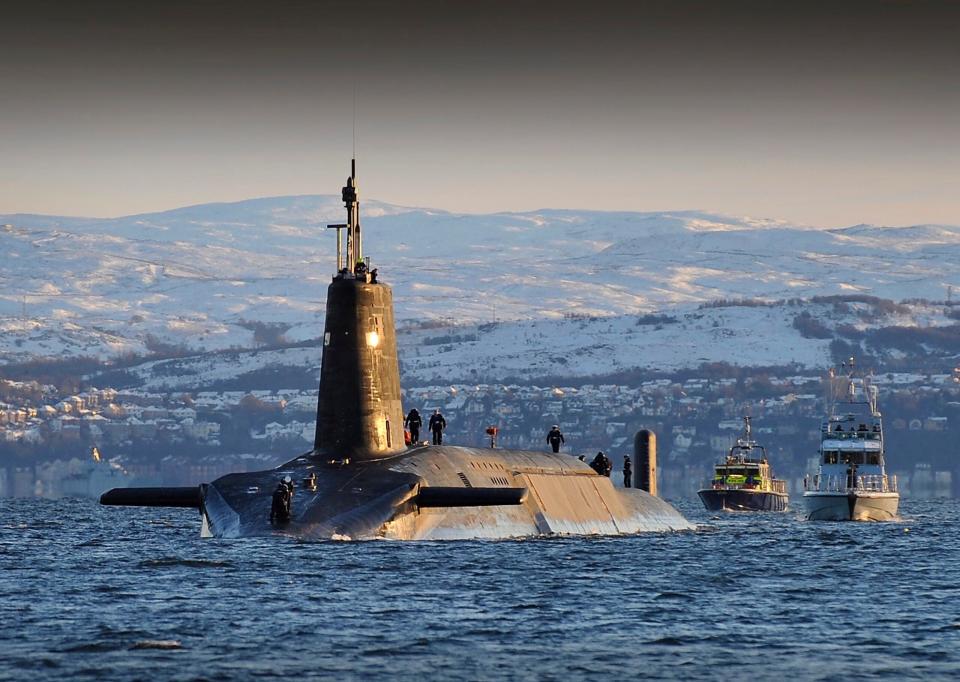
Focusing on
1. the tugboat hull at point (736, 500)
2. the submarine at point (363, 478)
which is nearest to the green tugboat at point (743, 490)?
the tugboat hull at point (736, 500)

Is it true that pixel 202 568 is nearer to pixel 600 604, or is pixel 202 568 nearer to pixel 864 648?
pixel 600 604

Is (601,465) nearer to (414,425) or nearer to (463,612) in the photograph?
(414,425)

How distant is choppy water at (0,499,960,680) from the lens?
34.7m

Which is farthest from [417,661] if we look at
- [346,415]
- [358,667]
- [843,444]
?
[843,444]

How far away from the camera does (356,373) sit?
58.8 m

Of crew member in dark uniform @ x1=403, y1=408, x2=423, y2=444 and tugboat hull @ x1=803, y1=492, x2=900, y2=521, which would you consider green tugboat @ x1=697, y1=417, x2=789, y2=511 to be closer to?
tugboat hull @ x1=803, y1=492, x2=900, y2=521

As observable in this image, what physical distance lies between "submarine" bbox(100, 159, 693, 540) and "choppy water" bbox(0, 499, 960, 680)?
0.79m

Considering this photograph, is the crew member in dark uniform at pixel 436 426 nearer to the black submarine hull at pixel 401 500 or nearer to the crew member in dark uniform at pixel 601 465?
the black submarine hull at pixel 401 500

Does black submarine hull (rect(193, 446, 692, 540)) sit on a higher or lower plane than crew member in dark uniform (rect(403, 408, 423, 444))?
lower

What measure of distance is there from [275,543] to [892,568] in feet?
60.3

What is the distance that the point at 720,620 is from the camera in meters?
41.4

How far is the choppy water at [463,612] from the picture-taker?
114ft

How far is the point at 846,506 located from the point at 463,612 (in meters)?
63.4

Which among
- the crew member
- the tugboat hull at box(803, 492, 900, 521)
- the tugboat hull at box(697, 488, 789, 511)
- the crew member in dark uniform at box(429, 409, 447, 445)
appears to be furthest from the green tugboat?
the crew member
